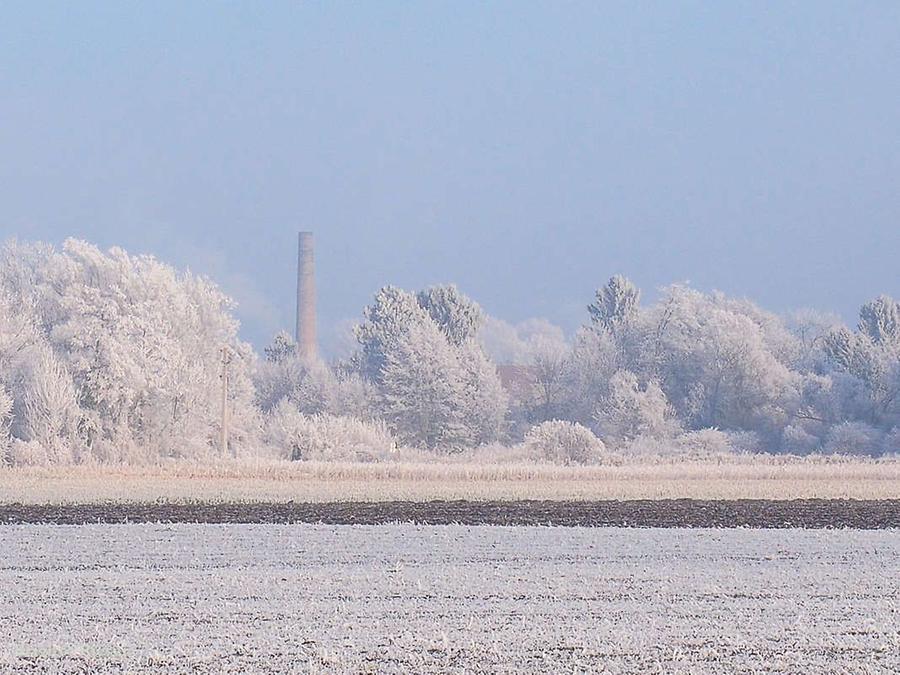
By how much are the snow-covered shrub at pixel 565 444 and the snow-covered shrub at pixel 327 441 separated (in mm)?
6314

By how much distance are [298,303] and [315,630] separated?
7729cm

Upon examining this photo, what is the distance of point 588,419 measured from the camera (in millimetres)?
80375

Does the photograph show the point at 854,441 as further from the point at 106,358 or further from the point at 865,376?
the point at 106,358

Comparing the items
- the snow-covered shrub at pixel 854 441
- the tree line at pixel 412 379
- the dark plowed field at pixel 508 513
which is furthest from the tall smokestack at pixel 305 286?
the dark plowed field at pixel 508 513

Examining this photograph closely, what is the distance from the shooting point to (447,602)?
51.8ft

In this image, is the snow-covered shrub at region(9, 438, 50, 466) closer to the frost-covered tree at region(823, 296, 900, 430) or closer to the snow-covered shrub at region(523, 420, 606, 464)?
the snow-covered shrub at region(523, 420, 606, 464)

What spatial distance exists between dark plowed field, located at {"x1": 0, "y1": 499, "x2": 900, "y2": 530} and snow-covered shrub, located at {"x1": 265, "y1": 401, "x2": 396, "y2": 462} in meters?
26.2

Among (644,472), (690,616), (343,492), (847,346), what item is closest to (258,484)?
(343,492)

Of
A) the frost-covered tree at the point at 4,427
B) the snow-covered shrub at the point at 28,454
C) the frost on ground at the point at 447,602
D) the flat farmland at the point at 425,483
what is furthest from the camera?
the frost-covered tree at the point at 4,427

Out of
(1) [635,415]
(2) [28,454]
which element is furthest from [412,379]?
(2) [28,454]

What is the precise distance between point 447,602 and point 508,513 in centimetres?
1461

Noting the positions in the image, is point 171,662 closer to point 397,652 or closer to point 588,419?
point 397,652

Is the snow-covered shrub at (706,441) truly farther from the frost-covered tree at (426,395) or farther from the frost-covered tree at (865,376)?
the frost-covered tree at (426,395)

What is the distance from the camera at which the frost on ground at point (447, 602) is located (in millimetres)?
12211
